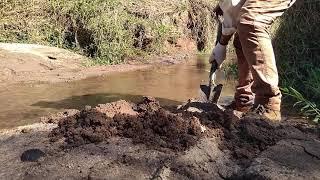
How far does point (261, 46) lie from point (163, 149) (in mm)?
1408

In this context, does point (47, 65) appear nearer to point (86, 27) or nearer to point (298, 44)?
point (86, 27)

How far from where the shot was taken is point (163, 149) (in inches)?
102

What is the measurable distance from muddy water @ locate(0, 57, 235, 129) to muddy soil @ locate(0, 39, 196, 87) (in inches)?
15.1

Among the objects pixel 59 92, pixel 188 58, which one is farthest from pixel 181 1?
pixel 59 92

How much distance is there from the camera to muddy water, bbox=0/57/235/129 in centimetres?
551

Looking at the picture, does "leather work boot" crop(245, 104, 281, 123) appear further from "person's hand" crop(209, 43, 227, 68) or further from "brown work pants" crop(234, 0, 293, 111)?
"person's hand" crop(209, 43, 227, 68)

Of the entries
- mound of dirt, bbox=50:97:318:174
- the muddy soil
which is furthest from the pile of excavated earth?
the muddy soil

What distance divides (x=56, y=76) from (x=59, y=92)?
1243mm

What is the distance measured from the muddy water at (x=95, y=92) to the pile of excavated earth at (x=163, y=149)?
2.15 meters

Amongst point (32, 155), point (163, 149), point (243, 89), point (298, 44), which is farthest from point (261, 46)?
point (298, 44)

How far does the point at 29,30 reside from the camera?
10.0m

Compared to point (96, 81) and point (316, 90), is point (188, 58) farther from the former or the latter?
point (316, 90)

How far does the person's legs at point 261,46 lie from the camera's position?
3621 mm

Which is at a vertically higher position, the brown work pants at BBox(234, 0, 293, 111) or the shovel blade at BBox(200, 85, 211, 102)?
the brown work pants at BBox(234, 0, 293, 111)
